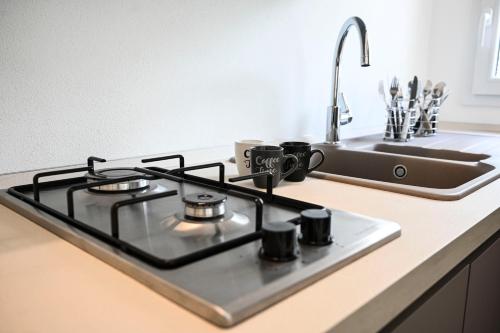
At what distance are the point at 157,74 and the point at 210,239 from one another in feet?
1.98

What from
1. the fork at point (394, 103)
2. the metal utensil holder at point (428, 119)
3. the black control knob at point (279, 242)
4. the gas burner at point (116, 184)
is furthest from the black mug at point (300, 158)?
the metal utensil holder at point (428, 119)

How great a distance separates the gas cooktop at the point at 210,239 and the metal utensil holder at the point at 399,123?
104 centimetres

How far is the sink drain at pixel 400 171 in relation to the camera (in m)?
1.35

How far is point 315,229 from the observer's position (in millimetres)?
593

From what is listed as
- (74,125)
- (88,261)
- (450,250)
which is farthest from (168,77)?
(450,250)

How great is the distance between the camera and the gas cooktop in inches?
18.7

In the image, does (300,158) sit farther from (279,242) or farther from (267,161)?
(279,242)

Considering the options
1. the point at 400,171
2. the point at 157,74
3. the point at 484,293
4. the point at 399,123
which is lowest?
the point at 484,293

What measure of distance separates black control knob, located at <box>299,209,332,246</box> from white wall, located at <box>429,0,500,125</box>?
191 cm


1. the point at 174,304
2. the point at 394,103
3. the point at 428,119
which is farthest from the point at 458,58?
the point at 174,304

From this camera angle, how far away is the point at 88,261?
57cm

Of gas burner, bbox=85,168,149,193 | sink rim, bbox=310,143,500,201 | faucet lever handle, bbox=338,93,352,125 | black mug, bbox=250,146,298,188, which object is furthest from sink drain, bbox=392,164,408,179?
gas burner, bbox=85,168,149,193

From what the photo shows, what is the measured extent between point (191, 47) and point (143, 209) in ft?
A: 1.82

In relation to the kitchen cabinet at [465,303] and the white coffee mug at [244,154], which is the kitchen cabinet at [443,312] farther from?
the white coffee mug at [244,154]
